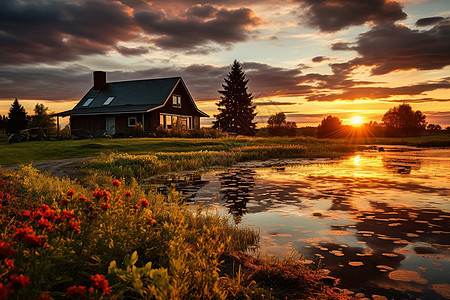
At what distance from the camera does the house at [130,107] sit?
3622 centimetres

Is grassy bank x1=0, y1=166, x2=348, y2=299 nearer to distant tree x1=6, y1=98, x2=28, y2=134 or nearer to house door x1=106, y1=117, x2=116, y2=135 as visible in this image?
house door x1=106, y1=117, x2=116, y2=135

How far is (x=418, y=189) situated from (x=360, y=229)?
16.3ft

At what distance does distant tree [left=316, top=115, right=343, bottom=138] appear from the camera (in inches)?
1751

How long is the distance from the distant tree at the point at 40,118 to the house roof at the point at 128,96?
1073 inches

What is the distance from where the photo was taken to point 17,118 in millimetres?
71062

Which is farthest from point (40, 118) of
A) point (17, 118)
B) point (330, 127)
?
point (330, 127)

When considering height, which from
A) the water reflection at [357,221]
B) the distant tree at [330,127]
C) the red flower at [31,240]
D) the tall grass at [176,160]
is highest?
the distant tree at [330,127]

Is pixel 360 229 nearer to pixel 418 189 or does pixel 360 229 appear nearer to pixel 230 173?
pixel 418 189

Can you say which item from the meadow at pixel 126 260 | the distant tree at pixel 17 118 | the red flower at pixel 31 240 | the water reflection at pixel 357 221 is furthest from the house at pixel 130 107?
the distant tree at pixel 17 118

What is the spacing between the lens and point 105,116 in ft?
124

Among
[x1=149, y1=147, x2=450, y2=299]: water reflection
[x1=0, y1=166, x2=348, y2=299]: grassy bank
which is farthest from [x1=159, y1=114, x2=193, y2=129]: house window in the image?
[x1=0, y1=166, x2=348, y2=299]: grassy bank

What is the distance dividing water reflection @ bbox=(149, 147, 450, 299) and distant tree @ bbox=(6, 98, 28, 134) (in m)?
70.8

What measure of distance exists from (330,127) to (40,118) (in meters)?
54.3

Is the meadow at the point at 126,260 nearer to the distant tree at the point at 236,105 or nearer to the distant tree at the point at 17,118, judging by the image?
the distant tree at the point at 236,105
